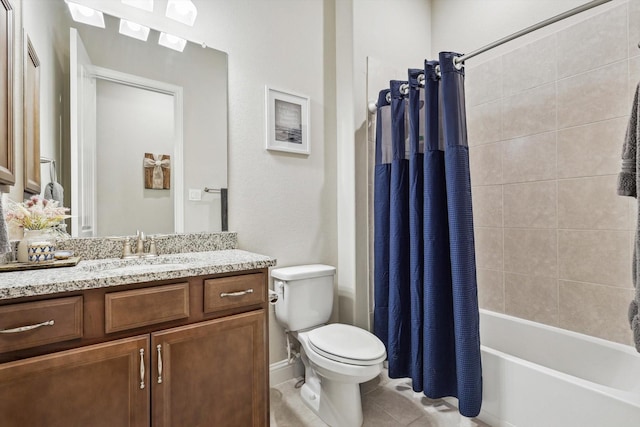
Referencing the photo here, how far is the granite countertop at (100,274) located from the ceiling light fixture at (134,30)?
113 cm

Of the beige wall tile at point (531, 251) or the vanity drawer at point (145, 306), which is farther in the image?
the beige wall tile at point (531, 251)

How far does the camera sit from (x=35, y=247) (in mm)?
1209

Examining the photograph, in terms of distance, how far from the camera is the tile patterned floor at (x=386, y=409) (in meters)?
1.62

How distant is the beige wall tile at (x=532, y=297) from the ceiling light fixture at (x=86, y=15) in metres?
2.77

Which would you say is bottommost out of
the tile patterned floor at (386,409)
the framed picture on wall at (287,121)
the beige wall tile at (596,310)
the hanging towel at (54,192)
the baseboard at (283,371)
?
the tile patterned floor at (386,409)

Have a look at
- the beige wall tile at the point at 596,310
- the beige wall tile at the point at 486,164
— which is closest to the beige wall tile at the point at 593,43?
the beige wall tile at the point at 486,164

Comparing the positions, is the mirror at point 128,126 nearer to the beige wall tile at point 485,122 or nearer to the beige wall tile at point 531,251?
the beige wall tile at point 485,122

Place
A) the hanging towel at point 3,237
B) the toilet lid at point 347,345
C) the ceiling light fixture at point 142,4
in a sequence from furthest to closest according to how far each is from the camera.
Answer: the ceiling light fixture at point 142,4
the toilet lid at point 347,345
the hanging towel at point 3,237

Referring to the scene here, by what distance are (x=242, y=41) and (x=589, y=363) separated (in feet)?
8.78

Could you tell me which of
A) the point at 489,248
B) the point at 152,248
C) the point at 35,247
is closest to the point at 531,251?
the point at 489,248

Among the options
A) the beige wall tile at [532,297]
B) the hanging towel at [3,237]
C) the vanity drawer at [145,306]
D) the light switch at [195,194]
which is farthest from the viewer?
the beige wall tile at [532,297]

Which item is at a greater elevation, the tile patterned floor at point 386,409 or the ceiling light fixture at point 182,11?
the ceiling light fixture at point 182,11

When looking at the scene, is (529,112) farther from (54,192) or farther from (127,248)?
(54,192)

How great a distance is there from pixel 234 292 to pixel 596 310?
76.2 inches
